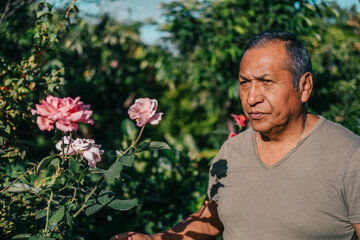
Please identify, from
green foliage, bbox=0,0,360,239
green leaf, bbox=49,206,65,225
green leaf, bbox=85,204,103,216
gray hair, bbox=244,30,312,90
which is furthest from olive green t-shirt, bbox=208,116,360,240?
green leaf, bbox=49,206,65,225

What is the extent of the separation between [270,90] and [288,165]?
1.09 ft

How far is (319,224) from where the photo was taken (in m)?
1.39

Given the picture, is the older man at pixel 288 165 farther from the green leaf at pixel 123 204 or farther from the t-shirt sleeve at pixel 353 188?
the green leaf at pixel 123 204

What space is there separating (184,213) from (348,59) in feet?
8.64

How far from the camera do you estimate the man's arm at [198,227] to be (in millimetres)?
1733

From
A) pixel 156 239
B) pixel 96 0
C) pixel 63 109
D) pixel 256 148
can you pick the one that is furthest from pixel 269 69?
pixel 96 0

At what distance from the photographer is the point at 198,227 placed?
1.81 meters

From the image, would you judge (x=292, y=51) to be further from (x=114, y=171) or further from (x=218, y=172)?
(x=114, y=171)

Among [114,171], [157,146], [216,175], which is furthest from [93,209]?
[216,175]

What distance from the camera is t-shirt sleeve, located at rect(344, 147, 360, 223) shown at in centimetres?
135

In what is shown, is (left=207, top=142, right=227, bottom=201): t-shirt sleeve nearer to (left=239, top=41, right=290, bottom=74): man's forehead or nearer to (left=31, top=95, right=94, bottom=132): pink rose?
(left=239, top=41, right=290, bottom=74): man's forehead

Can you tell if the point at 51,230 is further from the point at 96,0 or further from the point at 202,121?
the point at 202,121

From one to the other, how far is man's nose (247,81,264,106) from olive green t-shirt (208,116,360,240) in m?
0.27

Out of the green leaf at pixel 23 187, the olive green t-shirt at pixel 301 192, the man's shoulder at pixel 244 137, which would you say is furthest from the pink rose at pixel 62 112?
the man's shoulder at pixel 244 137
